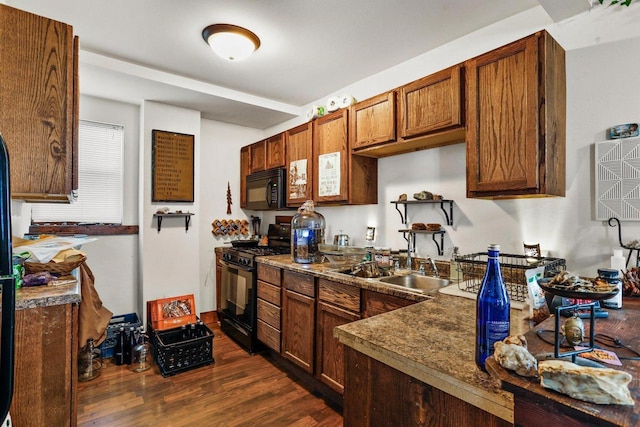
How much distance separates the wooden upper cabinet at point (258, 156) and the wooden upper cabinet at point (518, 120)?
2.49 metres

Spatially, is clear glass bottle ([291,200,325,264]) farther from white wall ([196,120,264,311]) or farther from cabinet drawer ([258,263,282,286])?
white wall ([196,120,264,311])

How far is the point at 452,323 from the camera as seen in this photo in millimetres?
1233

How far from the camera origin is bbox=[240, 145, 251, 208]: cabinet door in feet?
13.3

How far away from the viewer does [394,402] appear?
1.00 m

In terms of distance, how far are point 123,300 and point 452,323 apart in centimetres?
340

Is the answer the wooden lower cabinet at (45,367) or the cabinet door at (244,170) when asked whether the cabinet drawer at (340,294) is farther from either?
the cabinet door at (244,170)

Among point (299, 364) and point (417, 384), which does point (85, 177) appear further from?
point (417, 384)

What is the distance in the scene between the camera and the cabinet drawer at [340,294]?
2037 mm

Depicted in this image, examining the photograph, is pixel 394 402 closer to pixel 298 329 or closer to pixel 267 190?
pixel 298 329

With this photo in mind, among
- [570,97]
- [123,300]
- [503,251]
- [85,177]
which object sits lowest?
[123,300]

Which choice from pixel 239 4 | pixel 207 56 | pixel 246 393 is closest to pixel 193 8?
pixel 239 4

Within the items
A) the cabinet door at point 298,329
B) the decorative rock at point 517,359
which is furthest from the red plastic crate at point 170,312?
the decorative rock at point 517,359

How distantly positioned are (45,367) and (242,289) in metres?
1.92

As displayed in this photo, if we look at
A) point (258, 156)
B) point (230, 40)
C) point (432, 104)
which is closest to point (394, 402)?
point (432, 104)
